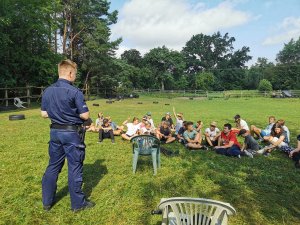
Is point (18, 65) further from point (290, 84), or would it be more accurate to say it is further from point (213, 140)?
point (290, 84)

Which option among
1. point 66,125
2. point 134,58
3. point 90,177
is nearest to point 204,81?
point 134,58

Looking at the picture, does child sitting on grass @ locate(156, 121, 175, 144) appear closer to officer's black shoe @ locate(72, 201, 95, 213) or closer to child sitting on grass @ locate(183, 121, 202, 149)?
child sitting on grass @ locate(183, 121, 202, 149)

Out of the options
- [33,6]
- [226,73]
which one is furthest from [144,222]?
[226,73]

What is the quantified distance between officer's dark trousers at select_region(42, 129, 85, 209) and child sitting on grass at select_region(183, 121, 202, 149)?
5.48 meters

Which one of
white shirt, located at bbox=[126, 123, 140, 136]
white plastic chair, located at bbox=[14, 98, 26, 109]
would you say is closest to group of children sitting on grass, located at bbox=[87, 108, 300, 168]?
white shirt, located at bbox=[126, 123, 140, 136]

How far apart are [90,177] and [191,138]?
4.62 metres

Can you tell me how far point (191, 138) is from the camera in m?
10.4

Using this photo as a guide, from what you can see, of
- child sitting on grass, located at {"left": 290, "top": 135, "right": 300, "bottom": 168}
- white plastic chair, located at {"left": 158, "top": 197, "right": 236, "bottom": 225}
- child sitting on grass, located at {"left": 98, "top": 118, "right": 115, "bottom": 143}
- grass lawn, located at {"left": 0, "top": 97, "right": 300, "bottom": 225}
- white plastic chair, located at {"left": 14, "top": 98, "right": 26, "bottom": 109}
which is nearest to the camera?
white plastic chair, located at {"left": 158, "top": 197, "right": 236, "bottom": 225}

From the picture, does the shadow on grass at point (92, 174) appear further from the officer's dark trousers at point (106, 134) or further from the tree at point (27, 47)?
the tree at point (27, 47)

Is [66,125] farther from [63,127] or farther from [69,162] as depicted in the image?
[69,162]

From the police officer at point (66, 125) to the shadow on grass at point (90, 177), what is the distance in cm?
80

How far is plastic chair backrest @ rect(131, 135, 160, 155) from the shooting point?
7332mm

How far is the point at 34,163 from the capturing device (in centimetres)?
774

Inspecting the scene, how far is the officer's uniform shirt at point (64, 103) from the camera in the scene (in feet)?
15.4
